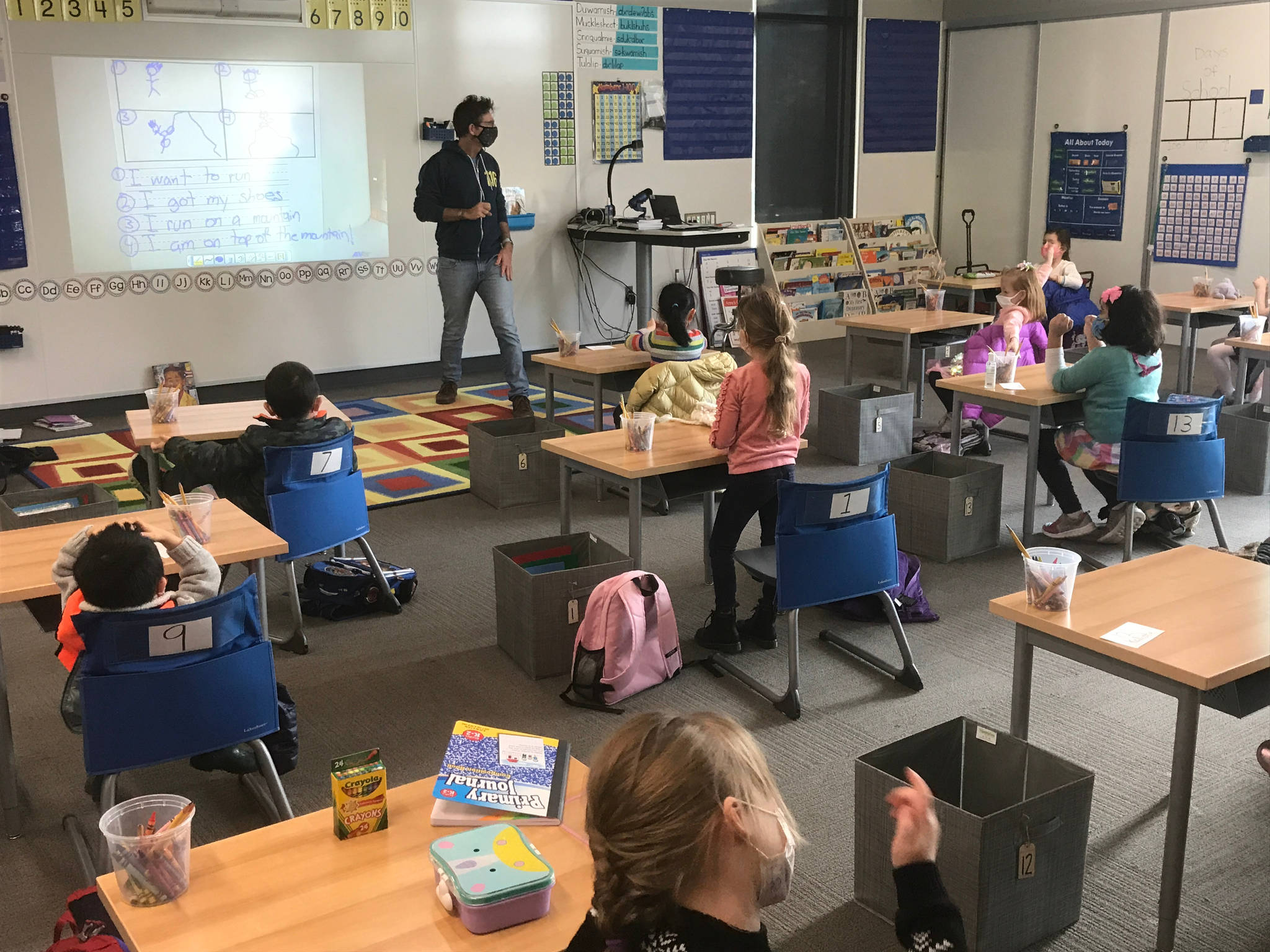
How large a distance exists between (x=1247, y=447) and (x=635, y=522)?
3421mm

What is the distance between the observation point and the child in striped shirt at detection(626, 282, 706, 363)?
5.03 m

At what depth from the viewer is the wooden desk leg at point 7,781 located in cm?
299

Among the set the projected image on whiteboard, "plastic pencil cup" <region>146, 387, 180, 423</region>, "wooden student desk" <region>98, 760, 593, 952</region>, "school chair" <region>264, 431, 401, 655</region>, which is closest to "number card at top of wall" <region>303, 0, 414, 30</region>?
the projected image on whiteboard

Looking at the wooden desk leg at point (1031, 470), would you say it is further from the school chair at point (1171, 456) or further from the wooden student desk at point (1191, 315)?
the wooden student desk at point (1191, 315)

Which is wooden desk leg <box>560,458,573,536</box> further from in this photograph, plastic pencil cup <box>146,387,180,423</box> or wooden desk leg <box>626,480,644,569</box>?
plastic pencil cup <box>146,387,180,423</box>

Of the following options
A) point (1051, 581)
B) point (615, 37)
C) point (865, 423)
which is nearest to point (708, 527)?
point (865, 423)

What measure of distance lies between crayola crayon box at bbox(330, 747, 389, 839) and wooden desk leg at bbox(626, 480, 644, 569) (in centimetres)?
213

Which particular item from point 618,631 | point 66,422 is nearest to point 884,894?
point 618,631

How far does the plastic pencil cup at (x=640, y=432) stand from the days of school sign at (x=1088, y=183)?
23.2ft

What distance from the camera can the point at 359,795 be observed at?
5.95 feet

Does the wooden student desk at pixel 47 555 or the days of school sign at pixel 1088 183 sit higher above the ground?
the days of school sign at pixel 1088 183

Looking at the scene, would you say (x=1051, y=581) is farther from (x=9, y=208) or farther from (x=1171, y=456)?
(x=9, y=208)

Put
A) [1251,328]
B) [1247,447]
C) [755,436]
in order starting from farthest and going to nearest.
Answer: [1251,328] → [1247,447] → [755,436]

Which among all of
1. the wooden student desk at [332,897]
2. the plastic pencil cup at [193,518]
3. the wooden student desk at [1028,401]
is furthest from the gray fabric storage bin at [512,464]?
the wooden student desk at [332,897]
